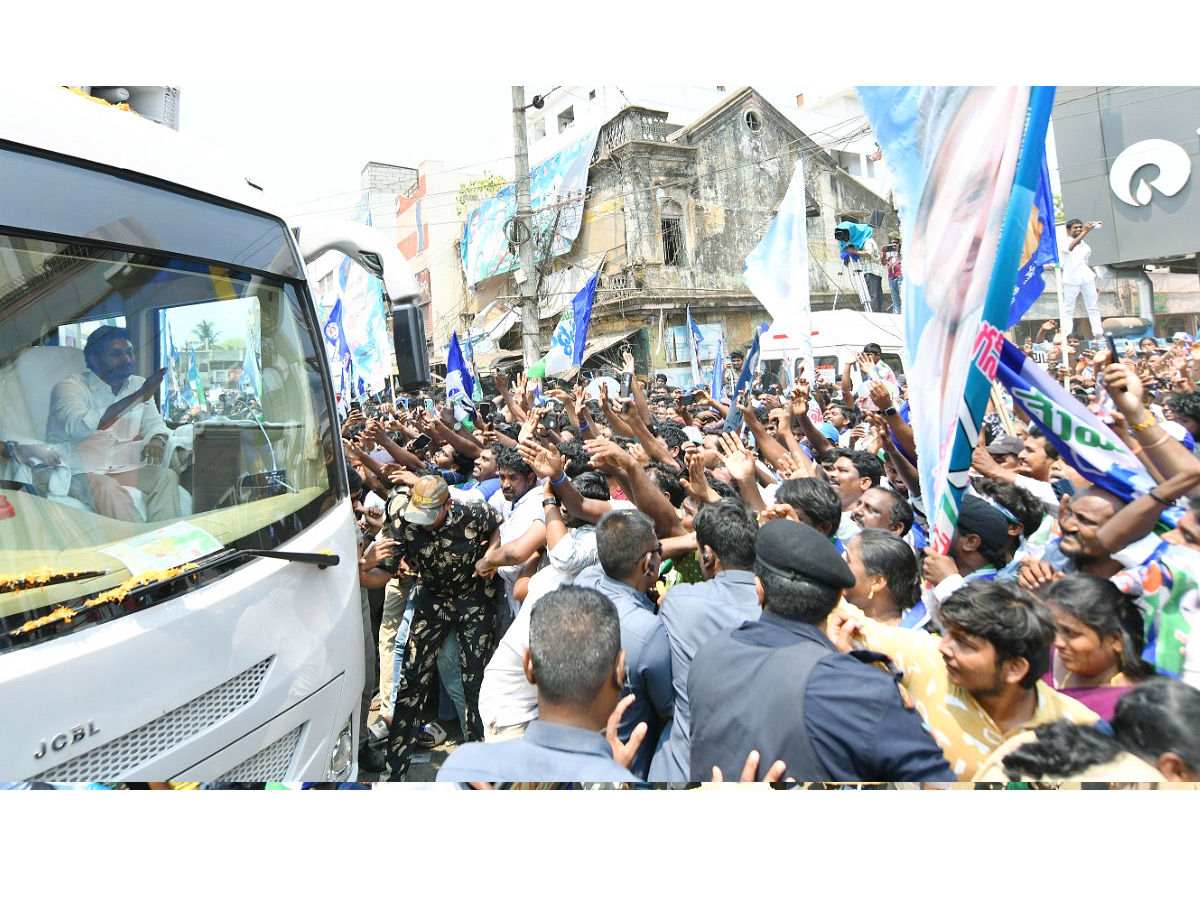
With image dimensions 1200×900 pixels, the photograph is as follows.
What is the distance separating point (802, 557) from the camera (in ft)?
7.22

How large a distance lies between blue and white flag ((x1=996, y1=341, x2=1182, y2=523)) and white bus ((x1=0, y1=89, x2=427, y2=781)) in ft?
8.53

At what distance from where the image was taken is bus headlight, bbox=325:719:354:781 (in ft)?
9.63

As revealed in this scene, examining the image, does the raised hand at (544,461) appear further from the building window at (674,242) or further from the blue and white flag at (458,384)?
the building window at (674,242)

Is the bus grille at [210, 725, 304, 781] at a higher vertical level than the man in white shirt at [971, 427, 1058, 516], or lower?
lower

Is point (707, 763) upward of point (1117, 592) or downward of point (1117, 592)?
downward

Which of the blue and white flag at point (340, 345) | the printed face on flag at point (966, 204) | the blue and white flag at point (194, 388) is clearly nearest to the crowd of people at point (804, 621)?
the printed face on flag at point (966, 204)

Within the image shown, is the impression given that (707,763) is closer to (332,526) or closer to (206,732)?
(206,732)

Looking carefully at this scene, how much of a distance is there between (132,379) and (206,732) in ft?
3.69

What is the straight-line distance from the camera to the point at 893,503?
377cm

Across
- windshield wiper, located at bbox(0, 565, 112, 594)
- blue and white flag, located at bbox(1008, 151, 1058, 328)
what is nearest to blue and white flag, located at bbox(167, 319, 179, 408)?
windshield wiper, located at bbox(0, 565, 112, 594)

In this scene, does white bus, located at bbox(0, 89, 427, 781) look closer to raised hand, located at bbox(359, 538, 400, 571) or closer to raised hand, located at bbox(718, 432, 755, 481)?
raised hand, located at bbox(359, 538, 400, 571)

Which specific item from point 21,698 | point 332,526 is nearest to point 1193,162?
point 332,526

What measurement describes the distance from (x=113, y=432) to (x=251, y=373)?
2.15 ft

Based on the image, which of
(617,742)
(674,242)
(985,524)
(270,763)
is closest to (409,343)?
(270,763)
